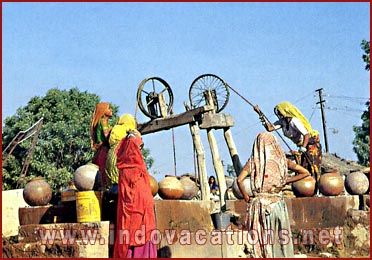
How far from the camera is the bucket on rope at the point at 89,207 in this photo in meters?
9.17

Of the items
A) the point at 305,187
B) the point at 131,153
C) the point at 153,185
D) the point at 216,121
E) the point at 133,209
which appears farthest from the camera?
the point at 216,121

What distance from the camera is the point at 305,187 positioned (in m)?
11.0

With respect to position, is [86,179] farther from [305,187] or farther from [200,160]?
[200,160]

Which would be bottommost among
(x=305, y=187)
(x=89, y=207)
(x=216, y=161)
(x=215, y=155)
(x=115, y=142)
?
(x=89, y=207)

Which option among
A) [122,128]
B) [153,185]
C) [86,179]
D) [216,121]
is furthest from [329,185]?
[86,179]

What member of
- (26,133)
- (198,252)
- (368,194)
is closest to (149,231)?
(198,252)

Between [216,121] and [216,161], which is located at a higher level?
[216,121]

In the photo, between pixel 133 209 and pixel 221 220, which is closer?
pixel 133 209

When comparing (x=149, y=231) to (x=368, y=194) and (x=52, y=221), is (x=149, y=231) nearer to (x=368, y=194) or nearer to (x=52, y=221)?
(x=52, y=221)

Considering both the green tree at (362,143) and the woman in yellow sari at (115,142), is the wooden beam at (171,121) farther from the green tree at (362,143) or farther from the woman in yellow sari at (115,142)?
the green tree at (362,143)

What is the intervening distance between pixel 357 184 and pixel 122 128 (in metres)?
4.65

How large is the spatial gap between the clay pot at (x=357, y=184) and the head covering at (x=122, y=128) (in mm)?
4408

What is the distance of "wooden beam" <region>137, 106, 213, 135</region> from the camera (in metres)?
13.4

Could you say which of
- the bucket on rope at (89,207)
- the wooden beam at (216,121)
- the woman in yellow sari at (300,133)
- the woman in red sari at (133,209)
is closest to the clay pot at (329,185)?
the woman in yellow sari at (300,133)
